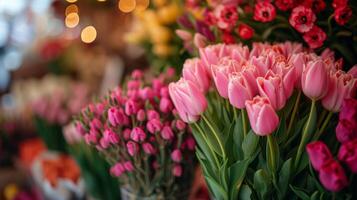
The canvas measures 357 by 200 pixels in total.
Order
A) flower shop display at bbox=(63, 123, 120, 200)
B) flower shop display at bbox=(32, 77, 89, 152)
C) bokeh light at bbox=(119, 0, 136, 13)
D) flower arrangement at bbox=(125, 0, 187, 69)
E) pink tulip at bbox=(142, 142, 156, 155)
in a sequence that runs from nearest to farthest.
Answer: pink tulip at bbox=(142, 142, 156, 155) < flower shop display at bbox=(63, 123, 120, 200) < flower arrangement at bbox=(125, 0, 187, 69) < flower shop display at bbox=(32, 77, 89, 152) < bokeh light at bbox=(119, 0, 136, 13)

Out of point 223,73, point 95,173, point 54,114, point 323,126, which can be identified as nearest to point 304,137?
point 323,126

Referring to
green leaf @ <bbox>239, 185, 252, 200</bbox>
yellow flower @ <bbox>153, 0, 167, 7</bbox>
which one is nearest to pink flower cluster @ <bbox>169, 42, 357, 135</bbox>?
green leaf @ <bbox>239, 185, 252, 200</bbox>

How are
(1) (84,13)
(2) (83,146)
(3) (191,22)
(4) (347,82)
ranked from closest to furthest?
(4) (347,82) → (3) (191,22) → (2) (83,146) → (1) (84,13)

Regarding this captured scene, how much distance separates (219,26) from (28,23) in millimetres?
2704

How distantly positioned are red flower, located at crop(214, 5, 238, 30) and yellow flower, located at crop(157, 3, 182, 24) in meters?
0.33

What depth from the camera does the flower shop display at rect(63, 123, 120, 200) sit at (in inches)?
37.6

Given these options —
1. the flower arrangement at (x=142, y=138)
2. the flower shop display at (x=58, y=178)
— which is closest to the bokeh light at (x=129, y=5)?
the flower shop display at (x=58, y=178)

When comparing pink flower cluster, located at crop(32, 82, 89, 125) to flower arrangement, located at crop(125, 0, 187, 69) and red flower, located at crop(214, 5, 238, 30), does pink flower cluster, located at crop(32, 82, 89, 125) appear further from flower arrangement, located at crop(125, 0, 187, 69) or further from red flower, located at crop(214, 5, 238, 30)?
red flower, located at crop(214, 5, 238, 30)

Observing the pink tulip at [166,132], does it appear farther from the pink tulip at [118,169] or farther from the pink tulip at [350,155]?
the pink tulip at [350,155]

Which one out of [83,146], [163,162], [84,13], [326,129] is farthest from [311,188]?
[84,13]

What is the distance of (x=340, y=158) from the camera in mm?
538

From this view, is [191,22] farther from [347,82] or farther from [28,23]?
[28,23]

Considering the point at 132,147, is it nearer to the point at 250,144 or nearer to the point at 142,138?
the point at 142,138

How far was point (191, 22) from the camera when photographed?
905 mm
